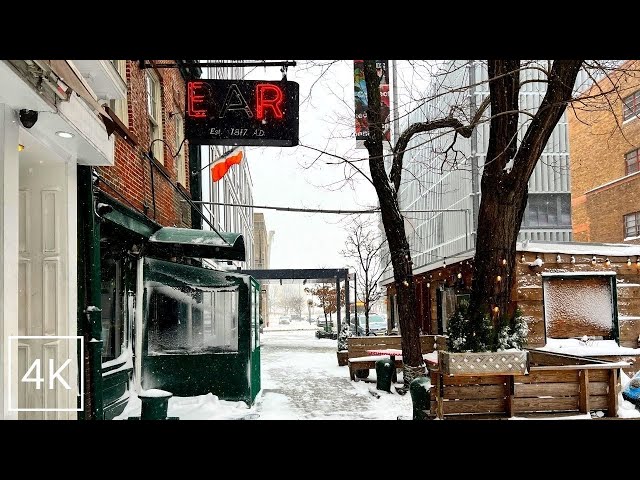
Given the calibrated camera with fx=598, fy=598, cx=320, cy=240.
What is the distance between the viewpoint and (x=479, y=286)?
7125 mm

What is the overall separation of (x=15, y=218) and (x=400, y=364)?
11219 millimetres

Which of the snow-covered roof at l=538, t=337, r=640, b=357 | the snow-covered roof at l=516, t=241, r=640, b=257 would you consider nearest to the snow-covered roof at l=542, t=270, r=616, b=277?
the snow-covered roof at l=516, t=241, r=640, b=257

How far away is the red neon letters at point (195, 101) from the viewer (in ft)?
33.0

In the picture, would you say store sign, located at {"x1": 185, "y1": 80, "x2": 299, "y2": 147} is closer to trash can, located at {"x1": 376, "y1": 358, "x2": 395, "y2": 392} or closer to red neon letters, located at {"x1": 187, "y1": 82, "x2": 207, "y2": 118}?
red neon letters, located at {"x1": 187, "y1": 82, "x2": 207, "y2": 118}

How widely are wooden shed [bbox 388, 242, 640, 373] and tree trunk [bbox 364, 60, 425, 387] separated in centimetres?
184

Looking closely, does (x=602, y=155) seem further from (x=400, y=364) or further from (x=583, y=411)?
(x=583, y=411)

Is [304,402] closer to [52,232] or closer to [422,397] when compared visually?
[422,397]

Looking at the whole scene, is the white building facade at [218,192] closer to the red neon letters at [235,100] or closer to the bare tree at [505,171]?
the red neon letters at [235,100]

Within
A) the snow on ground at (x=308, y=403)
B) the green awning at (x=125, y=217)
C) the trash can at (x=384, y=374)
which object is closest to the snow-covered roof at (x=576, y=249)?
the snow on ground at (x=308, y=403)

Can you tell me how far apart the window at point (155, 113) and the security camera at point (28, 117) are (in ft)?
19.5

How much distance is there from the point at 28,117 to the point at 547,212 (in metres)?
31.3

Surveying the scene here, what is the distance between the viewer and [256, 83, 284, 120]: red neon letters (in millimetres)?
9625
